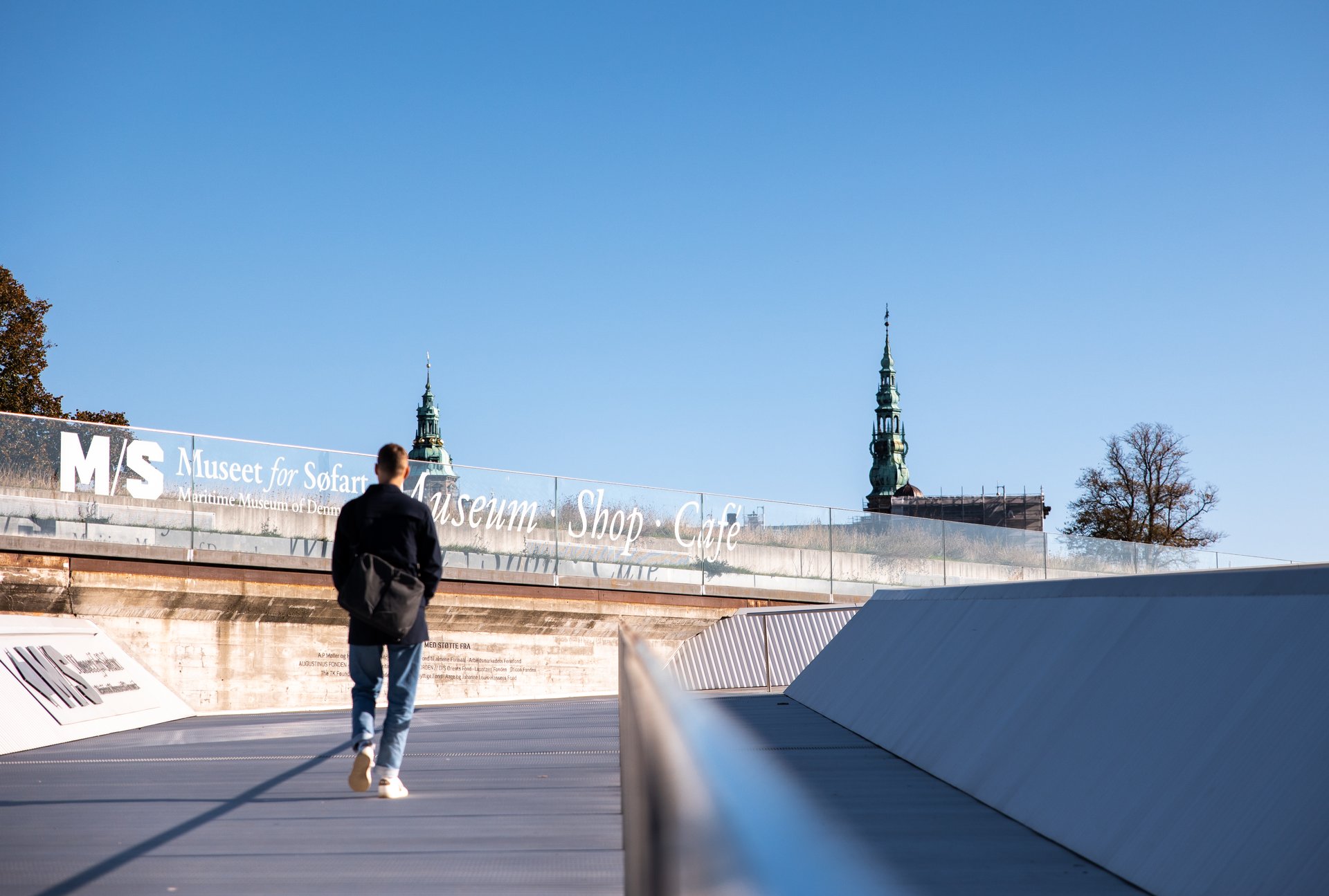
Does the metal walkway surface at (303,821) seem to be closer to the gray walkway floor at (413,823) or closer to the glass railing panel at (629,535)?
the gray walkway floor at (413,823)

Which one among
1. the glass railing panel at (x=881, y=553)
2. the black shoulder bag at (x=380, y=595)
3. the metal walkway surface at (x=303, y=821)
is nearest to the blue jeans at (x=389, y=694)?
the black shoulder bag at (x=380, y=595)

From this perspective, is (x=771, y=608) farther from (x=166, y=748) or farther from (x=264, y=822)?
(x=264, y=822)

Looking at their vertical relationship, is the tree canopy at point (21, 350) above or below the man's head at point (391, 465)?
above

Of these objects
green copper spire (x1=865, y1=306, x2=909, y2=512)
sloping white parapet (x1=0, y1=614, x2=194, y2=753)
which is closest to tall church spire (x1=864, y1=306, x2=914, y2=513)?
green copper spire (x1=865, y1=306, x2=909, y2=512)

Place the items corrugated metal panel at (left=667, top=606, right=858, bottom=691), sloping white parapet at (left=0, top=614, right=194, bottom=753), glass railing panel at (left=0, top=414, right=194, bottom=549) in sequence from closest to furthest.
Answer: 1. sloping white parapet at (left=0, top=614, right=194, bottom=753)
2. glass railing panel at (left=0, top=414, right=194, bottom=549)
3. corrugated metal panel at (left=667, top=606, right=858, bottom=691)

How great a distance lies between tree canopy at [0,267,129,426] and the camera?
44031 millimetres

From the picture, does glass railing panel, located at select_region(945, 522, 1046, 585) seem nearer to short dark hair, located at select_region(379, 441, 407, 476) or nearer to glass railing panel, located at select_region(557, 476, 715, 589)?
glass railing panel, located at select_region(557, 476, 715, 589)

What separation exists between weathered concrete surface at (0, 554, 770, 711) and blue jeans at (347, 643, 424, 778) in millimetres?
12097

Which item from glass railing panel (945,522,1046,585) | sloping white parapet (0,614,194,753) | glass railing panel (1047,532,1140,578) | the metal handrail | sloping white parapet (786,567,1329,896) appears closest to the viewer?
the metal handrail

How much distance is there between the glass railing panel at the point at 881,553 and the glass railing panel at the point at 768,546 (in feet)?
1.36

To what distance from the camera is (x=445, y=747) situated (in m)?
9.70

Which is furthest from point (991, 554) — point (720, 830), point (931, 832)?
point (720, 830)

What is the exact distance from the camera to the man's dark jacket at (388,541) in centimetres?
658

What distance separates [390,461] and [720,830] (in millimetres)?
5978
